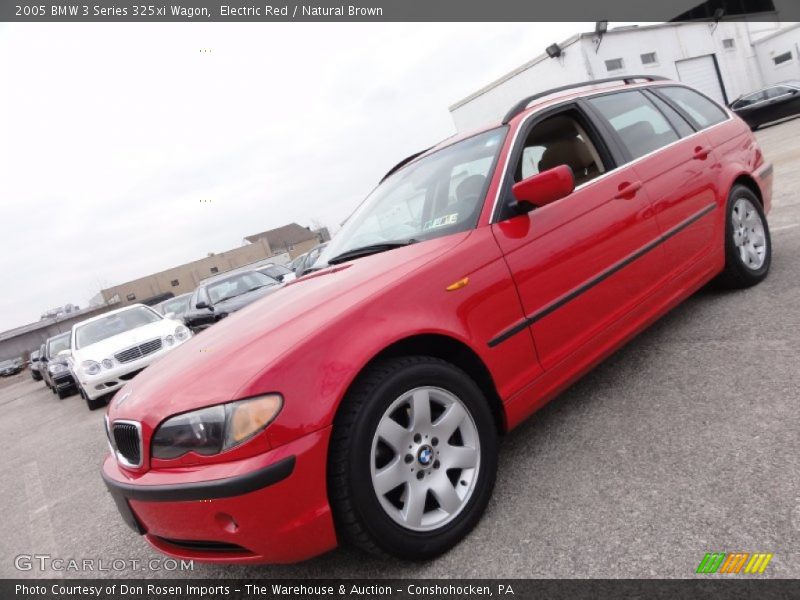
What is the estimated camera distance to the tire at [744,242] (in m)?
3.67

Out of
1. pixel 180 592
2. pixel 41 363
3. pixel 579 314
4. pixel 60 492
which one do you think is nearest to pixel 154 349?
pixel 60 492

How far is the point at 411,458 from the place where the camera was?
1997 mm

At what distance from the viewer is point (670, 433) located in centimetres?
240

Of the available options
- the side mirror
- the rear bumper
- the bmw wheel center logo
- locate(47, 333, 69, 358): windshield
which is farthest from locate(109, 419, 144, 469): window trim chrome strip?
locate(47, 333, 69, 358): windshield

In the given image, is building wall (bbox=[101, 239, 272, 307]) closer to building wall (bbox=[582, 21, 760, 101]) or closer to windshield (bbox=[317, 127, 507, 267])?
building wall (bbox=[582, 21, 760, 101])

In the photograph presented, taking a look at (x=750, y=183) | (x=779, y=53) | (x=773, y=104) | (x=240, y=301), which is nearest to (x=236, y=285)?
(x=240, y=301)

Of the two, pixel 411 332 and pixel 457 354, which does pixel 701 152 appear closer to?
pixel 457 354

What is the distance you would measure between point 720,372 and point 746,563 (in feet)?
4.67

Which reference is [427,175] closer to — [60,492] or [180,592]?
[180,592]

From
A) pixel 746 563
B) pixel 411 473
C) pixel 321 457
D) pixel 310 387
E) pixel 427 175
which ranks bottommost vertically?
pixel 746 563

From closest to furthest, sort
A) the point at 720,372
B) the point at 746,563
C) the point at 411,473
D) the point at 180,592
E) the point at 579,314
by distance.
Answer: the point at 746,563
the point at 411,473
the point at 180,592
the point at 579,314
the point at 720,372

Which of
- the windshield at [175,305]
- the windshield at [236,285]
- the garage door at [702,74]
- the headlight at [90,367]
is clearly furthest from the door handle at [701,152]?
the garage door at [702,74]

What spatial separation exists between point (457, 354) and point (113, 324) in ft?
28.4

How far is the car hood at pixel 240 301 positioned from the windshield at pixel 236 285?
8.6 inches
